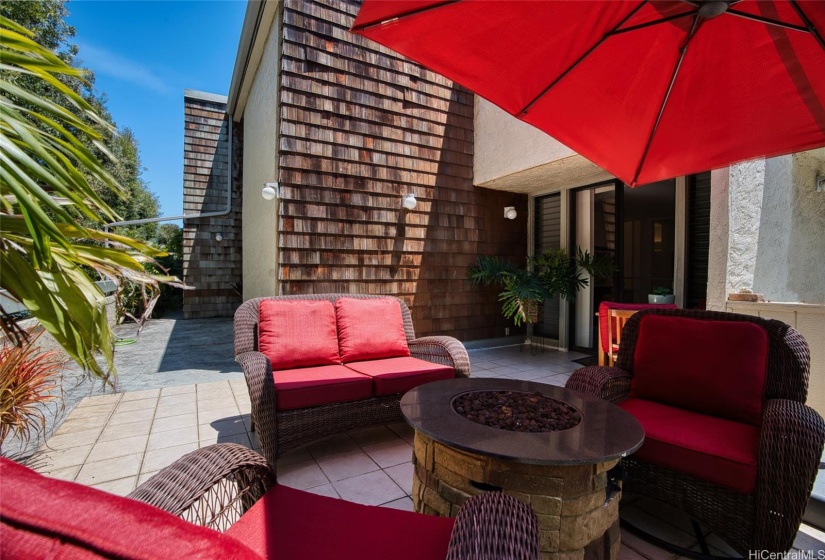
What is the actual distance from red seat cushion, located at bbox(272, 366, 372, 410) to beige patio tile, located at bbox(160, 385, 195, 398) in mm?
1703

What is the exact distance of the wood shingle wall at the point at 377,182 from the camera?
439 centimetres

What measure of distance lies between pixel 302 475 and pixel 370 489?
445mm

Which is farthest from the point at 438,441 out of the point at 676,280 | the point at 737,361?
the point at 676,280

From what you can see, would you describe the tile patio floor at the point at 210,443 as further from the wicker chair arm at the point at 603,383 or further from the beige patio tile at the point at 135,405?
the wicker chair arm at the point at 603,383

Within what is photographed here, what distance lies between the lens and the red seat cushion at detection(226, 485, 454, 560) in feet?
3.17

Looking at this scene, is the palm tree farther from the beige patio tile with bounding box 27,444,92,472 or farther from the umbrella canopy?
the beige patio tile with bounding box 27,444,92,472

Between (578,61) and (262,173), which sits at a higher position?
(262,173)

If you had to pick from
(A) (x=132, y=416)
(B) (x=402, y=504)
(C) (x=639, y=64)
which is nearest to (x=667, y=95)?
(C) (x=639, y=64)

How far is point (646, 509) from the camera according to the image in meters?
1.93

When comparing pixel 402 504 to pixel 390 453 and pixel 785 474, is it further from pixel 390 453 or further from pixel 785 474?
pixel 785 474

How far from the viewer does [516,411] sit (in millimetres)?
1650

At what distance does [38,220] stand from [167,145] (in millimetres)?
13532

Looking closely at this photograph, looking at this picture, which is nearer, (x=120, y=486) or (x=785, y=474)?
(x=785, y=474)

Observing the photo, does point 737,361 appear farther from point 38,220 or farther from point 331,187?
point 331,187
